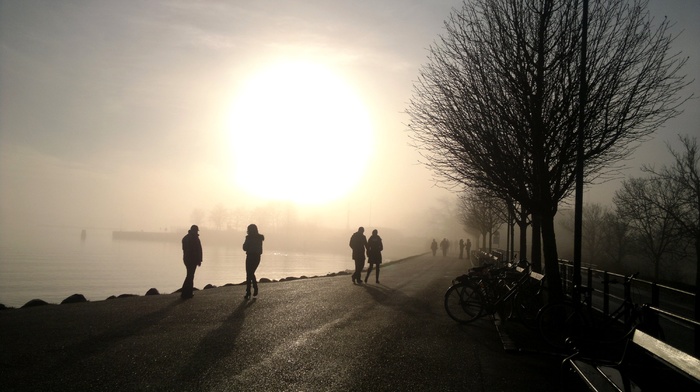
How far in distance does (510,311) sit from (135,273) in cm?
6406

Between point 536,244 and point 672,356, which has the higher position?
point 536,244

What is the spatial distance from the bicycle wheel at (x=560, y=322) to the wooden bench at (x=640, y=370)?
2.18 m

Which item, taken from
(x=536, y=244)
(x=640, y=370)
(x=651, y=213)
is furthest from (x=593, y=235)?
(x=640, y=370)

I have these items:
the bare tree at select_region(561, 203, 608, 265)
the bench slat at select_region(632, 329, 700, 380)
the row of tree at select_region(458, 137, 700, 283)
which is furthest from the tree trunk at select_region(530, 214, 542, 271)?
the bare tree at select_region(561, 203, 608, 265)

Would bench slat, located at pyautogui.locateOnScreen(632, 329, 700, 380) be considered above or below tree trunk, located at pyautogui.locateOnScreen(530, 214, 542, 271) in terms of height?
below

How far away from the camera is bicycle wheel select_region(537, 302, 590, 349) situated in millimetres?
8977

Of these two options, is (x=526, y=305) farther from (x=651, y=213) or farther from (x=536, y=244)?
(x=651, y=213)

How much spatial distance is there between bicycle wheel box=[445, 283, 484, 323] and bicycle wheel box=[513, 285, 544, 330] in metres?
0.86

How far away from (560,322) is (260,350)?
5043 millimetres

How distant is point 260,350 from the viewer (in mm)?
8172

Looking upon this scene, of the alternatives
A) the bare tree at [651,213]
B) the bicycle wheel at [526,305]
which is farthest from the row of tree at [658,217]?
the bicycle wheel at [526,305]

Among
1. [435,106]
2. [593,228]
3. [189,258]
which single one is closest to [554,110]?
[435,106]

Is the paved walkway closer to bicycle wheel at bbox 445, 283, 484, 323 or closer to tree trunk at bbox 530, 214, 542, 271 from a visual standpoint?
bicycle wheel at bbox 445, 283, 484, 323

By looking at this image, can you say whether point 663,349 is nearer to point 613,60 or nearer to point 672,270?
point 613,60
